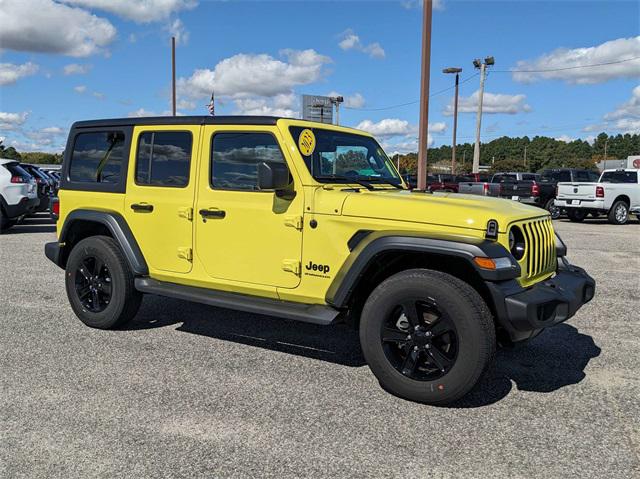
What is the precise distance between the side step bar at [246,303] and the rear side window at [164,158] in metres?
0.86

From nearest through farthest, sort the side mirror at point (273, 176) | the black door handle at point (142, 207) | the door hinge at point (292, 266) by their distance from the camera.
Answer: the side mirror at point (273, 176), the door hinge at point (292, 266), the black door handle at point (142, 207)

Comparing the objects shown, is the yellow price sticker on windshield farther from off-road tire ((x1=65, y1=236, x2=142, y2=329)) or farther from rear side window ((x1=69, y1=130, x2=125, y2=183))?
off-road tire ((x1=65, y1=236, x2=142, y2=329))

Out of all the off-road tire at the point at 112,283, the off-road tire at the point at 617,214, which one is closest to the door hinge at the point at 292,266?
the off-road tire at the point at 112,283

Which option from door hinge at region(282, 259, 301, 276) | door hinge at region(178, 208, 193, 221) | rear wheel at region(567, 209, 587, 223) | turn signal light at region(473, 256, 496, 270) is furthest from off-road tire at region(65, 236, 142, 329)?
rear wheel at region(567, 209, 587, 223)

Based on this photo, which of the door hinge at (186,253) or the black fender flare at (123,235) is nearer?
the door hinge at (186,253)

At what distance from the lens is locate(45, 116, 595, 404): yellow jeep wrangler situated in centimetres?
340

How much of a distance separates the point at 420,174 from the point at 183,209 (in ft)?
33.5

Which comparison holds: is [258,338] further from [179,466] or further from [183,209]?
[179,466]

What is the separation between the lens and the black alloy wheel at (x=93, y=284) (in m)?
5.04

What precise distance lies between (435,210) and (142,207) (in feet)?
8.38

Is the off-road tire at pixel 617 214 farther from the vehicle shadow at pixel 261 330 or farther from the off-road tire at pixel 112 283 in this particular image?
the off-road tire at pixel 112 283

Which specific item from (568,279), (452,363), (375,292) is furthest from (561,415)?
(375,292)

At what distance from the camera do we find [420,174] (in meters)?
13.9

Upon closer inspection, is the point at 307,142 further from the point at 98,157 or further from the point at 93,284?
the point at 93,284
